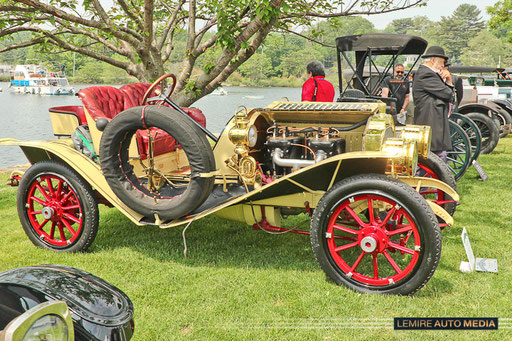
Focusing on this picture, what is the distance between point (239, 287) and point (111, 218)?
2.55m

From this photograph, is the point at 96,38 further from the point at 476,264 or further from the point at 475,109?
the point at 475,109

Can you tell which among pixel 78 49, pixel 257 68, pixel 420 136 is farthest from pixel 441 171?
pixel 257 68

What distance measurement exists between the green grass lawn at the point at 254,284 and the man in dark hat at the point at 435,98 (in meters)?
0.97

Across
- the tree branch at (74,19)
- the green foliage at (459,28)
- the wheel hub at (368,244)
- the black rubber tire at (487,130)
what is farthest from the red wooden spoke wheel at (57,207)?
the green foliage at (459,28)

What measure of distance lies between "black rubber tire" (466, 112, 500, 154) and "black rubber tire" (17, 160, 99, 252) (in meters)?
7.49

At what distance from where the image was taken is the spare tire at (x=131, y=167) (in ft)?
11.9

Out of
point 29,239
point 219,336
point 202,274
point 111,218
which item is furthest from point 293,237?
point 29,239

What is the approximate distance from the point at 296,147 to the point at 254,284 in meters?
1.25

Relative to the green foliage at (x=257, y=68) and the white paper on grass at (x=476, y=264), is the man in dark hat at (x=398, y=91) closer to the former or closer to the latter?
the white paper on grass at (x=476, y=264)

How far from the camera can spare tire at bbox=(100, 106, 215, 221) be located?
142 inches

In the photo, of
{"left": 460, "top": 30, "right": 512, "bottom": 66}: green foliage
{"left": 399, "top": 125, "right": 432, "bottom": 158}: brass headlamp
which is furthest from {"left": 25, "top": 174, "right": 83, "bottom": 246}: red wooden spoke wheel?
{"left": 460, "top": 30, "right": 512, "bottom": 66}: green foliage

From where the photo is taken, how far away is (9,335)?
1197 mm

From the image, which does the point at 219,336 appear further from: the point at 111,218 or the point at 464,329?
the point at 111,218

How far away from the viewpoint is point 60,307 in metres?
1.41
